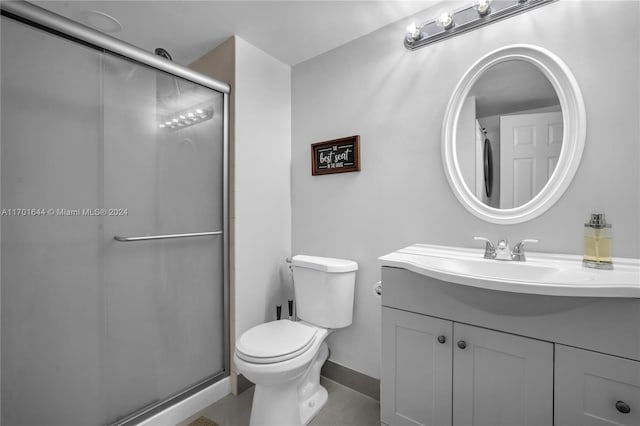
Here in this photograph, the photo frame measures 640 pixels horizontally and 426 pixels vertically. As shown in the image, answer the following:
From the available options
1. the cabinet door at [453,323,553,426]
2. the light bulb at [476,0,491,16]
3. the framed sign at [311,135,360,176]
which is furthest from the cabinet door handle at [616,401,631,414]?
the light bulb at [476,0,491,16]

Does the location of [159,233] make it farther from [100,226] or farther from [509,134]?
[509,134]

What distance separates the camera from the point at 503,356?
3.29ft

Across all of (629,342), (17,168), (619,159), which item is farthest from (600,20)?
(17,168)

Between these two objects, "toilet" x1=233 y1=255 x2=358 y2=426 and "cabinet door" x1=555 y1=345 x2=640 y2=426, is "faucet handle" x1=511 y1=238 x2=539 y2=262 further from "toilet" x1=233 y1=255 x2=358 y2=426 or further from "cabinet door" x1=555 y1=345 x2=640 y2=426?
"toilet" x1=233 y1=255 x2=358 y2=426

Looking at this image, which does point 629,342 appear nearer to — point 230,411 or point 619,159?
point 619,159

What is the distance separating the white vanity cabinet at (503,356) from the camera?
841 millimetres

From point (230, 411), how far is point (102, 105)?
5.60 ft

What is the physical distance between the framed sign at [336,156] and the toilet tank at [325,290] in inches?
23.3

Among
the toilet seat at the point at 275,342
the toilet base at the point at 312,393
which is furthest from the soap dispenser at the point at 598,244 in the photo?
the toilet base at the point at 312,393

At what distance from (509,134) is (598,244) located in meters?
0.57

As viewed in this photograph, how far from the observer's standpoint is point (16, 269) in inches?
42.8

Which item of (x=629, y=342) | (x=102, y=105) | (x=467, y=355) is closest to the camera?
(x=629, y=342)

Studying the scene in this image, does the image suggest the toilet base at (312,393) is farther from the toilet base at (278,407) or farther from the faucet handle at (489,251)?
the faucet handle at (489,251)

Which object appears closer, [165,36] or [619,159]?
[619,159]
